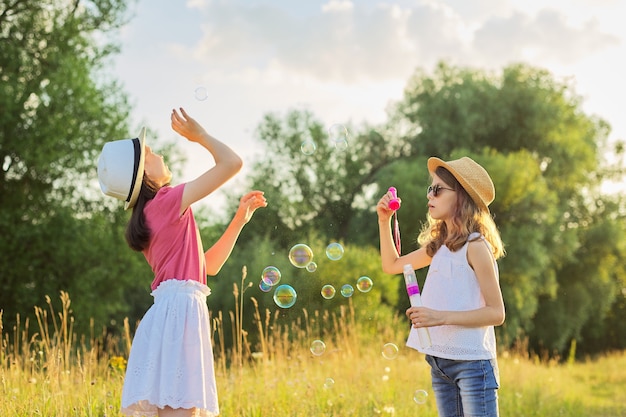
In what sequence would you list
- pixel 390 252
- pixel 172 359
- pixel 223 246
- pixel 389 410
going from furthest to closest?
1. pixel 389 410
2. pixel 390 252
3. pixel 223 246
4. pixel 172 359

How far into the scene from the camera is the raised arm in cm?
303

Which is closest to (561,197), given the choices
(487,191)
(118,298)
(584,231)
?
(584,231)

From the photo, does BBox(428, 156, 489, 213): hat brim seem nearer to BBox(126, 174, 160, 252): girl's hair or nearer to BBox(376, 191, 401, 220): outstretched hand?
BBox(376, 191, 401, 220): outstretched hand

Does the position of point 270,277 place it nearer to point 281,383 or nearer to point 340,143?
point 340,143

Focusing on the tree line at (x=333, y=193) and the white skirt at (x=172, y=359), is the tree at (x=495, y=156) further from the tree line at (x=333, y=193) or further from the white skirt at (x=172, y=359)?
the white skirt at (x=172, y=359)

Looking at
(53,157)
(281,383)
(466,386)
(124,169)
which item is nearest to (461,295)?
(466,386)

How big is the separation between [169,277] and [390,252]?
112 centimetres

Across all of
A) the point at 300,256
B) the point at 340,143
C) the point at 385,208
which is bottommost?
the point at 300,256

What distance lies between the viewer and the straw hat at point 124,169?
3.15 m

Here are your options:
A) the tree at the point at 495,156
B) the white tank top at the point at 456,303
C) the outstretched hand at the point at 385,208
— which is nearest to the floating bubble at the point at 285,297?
the outstretched hand at the point at 385,208

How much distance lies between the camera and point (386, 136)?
25297mm

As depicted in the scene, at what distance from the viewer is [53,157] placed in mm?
15625

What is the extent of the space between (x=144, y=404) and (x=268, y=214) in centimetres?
1968

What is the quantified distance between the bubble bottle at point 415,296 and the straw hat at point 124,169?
117 centimetres
